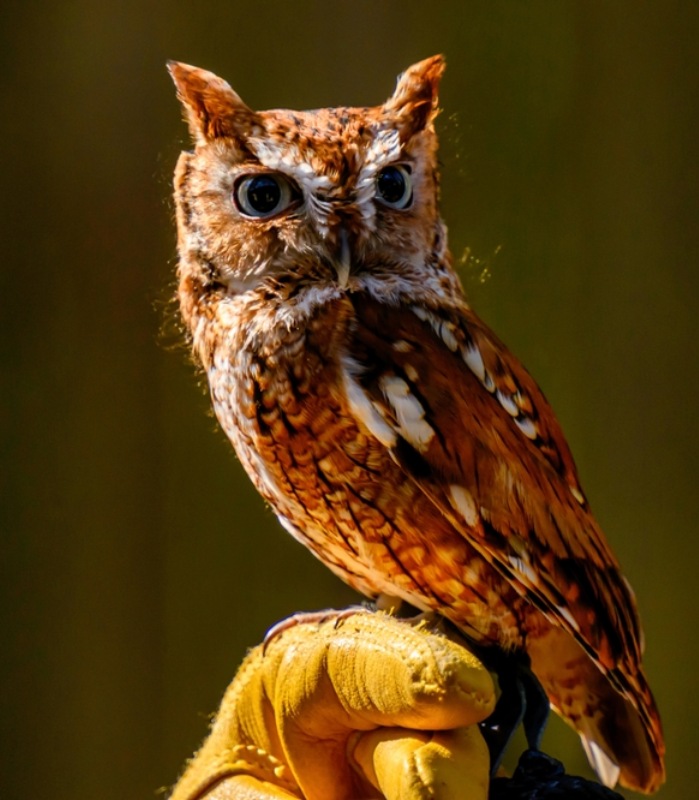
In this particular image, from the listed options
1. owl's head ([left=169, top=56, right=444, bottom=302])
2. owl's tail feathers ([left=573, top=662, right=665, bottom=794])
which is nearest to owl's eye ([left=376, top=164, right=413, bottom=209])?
owl's head ([left=169, top=56, right=444, bottom=302])

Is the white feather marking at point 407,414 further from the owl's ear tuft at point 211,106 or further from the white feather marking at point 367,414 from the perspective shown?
the owl's ear tuft at point 211,106

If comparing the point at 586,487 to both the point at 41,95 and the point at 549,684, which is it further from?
the point at 41,95

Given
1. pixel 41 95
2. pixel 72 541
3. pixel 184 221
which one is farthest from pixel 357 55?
pixel 72 541

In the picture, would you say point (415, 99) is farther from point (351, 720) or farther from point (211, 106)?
point (351, 720)

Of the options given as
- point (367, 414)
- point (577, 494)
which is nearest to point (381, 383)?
point (367, 414)

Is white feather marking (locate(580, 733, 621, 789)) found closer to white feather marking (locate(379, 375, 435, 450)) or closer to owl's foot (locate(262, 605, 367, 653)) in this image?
owl's foot (locate(262, 605, 367, 653))

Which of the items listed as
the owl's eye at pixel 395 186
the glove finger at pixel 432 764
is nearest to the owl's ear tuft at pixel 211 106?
the owl's eye at pixel 395 186
